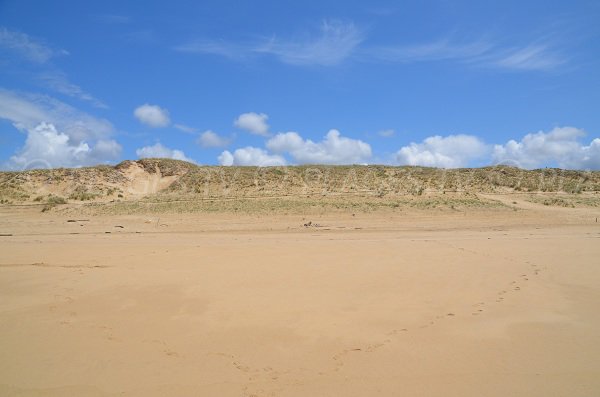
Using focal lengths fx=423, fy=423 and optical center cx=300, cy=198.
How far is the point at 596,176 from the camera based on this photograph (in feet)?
128

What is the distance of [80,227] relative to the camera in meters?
19.6

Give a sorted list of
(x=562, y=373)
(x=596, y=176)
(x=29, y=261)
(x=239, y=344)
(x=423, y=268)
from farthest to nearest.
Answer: (x=596, y=176)
(x=29, y=261)
(x=423, y=268)
(x=239, y=344)
(x=562, y=373)

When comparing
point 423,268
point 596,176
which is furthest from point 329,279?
Answer: point 596,176

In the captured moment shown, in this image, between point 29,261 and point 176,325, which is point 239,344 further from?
point 29,261

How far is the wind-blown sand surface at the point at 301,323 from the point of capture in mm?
3992

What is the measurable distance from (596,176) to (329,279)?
41.2 metres

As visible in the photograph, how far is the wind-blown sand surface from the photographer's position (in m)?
3.99

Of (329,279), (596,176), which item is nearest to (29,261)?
(329,279)

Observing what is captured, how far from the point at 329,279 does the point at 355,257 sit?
2.50m

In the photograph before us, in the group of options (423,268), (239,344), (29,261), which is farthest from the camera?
(29,261)

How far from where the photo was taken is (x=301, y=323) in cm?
548

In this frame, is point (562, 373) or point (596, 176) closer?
point (562, 373)

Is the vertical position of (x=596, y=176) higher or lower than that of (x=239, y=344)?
higher

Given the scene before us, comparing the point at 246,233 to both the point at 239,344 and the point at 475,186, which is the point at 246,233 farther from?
the point at 475,186
